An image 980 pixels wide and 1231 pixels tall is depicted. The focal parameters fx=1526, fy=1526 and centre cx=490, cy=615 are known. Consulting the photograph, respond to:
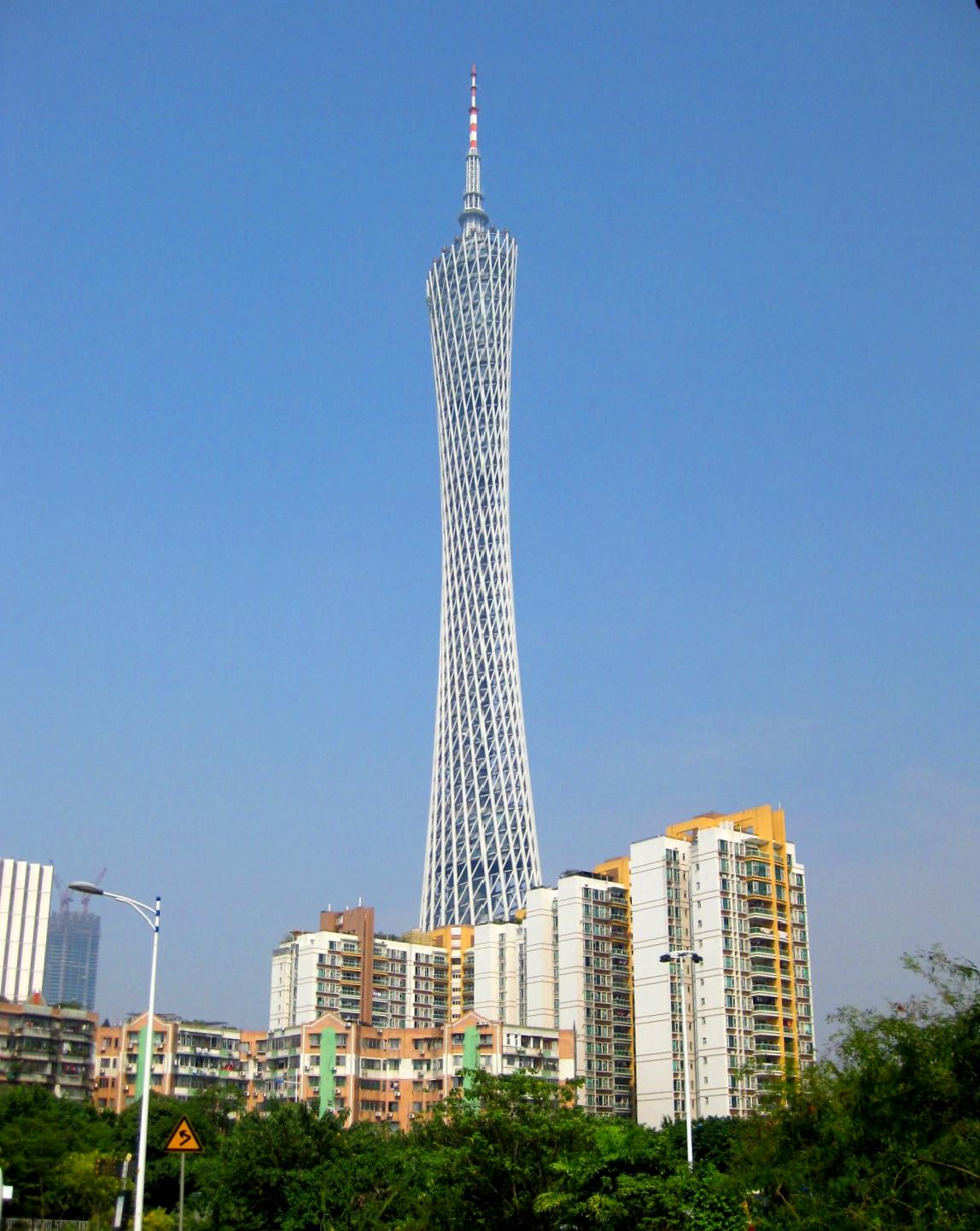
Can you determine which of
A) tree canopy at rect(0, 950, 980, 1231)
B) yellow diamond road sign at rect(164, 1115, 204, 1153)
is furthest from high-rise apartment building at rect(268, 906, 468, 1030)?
yellow diamond road sign at rect(164, 1115, 204, 1153)

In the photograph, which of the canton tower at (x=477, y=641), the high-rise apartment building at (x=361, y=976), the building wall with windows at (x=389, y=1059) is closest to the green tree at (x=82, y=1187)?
the building wall with windows at (x=389, y=1059)

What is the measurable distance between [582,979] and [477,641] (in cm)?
2668

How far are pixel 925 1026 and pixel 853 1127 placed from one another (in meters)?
1.88

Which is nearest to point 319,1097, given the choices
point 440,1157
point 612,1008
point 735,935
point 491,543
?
point 612,1008

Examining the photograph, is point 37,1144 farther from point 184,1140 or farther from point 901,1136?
point 901,1136

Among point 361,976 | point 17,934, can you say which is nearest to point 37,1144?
point 361,976

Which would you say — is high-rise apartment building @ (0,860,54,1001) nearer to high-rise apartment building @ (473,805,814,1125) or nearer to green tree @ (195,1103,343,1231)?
high-rise apartment building @ (473,805,814,1125)

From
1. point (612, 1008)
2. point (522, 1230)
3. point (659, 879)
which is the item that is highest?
point (659, 879)

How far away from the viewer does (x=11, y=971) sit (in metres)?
192

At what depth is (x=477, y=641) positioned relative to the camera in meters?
107

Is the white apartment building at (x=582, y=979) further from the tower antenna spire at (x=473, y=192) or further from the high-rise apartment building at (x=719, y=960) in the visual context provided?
the tower antenna spire at (x=473, y=192)

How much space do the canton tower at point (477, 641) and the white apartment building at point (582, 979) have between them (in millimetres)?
6962

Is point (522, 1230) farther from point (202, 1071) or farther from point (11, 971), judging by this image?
point (11, 971)

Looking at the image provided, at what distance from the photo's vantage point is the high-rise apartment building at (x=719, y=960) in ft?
265
